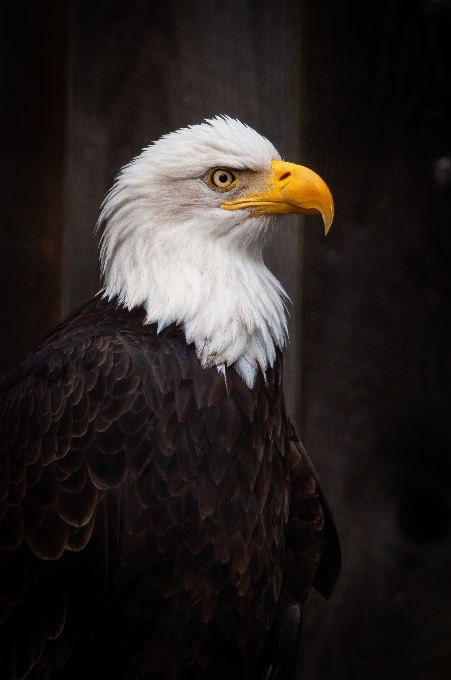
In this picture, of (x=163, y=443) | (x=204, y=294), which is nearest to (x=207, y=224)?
(x=204, y=294)

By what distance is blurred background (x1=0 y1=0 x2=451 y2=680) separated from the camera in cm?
273

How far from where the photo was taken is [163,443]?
6.59 ft

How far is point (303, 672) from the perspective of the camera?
2910mm

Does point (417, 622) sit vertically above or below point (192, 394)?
below

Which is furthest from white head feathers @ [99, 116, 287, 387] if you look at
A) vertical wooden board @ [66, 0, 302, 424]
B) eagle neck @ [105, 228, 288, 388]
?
vertical wooden board @ [66, 0, 302, 424]

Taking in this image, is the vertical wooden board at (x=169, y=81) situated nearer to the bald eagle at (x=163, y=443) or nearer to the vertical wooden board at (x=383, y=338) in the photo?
the vertical wooden board at (x=383, y=338)

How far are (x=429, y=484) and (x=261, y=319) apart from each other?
3.53ft

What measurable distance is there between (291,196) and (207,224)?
0.23 m

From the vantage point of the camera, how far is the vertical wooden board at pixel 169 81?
2.74 metres

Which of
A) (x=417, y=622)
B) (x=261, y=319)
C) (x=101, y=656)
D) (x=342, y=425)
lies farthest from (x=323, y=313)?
(x=101, y=656)

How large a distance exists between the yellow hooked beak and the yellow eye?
0.05m

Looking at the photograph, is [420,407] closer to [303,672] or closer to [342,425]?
[342,425]

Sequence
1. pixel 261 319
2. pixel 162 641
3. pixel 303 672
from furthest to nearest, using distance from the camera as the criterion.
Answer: pixel 303 672 → pixel 261 319 → pixel 162 641

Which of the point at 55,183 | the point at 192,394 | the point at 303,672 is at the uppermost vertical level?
the point at 55,183
